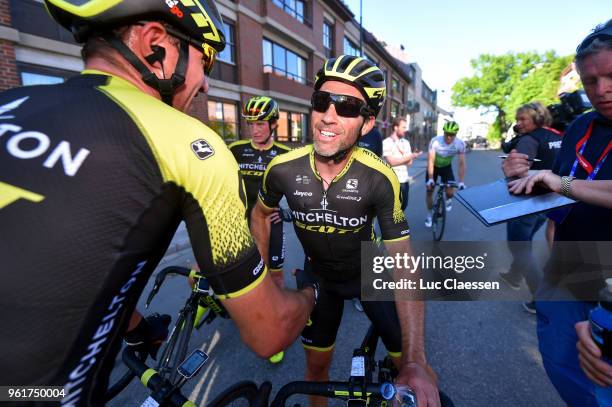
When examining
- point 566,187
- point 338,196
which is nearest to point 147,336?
point 338,196

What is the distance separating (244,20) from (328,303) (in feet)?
54.5

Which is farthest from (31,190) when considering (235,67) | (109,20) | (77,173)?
(235,67)

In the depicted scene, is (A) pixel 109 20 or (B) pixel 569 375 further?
(B) pixel 569 375

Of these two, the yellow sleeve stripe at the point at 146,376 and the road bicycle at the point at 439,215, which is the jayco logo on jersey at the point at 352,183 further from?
the road bicycle at the point at 439,215

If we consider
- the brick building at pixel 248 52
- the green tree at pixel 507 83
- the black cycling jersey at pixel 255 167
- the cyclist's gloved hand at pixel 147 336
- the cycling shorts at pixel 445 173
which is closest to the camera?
the cyclist's gloved hand at pixel 147 336

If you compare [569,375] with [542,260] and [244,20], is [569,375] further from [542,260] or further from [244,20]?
[244,20]

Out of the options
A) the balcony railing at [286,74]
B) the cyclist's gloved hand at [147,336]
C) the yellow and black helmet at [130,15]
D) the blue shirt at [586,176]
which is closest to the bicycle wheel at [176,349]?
the cyclist's gloved hand at [147,336]

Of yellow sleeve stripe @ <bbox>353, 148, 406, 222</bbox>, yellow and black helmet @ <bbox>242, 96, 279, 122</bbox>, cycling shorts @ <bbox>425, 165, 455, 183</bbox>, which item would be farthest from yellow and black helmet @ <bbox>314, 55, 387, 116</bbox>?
cycling shorts @ <bbox>425, 165, 455, 183</bbox>

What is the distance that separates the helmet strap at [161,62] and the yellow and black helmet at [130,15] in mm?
52

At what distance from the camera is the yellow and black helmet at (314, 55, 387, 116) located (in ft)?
7.43

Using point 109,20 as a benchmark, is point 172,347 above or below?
below

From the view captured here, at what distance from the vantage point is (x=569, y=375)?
166cm

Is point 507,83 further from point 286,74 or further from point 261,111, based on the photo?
point 261,111

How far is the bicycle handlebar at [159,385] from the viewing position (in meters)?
1.61
